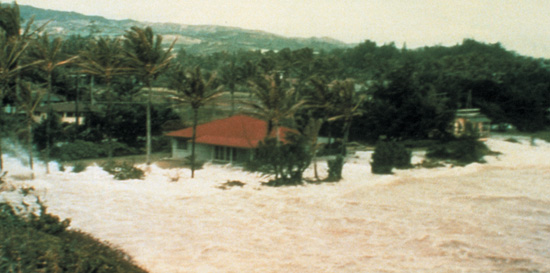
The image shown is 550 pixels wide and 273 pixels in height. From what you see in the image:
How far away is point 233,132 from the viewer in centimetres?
4094

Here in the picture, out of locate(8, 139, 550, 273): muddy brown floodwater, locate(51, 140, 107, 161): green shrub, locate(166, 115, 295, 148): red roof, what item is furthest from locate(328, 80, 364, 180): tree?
locate(51, 140, 107, 161): green shrub

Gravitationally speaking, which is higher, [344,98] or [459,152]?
[344,98]

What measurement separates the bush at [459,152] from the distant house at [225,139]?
13.8 m

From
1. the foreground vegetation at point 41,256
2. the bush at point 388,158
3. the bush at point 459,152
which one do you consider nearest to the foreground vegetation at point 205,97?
the bush at point 388,158

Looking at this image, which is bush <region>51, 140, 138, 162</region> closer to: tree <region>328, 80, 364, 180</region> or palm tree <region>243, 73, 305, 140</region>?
palm tree <region>243, 73, 305, 140</region>

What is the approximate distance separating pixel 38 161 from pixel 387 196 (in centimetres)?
2461

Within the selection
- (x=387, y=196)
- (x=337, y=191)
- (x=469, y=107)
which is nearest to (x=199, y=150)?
(x=337, y=191)

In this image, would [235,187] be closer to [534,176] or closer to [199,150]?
[199,150]

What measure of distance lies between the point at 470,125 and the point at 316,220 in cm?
3096

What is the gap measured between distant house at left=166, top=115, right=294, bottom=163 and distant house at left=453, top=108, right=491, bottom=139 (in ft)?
62.6

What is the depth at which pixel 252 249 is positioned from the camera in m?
17.8

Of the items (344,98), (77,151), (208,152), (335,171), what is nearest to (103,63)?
(77,151)

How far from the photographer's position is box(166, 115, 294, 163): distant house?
38.9 m

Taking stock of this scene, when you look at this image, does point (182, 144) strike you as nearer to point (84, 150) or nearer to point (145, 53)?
point (84, 150)
